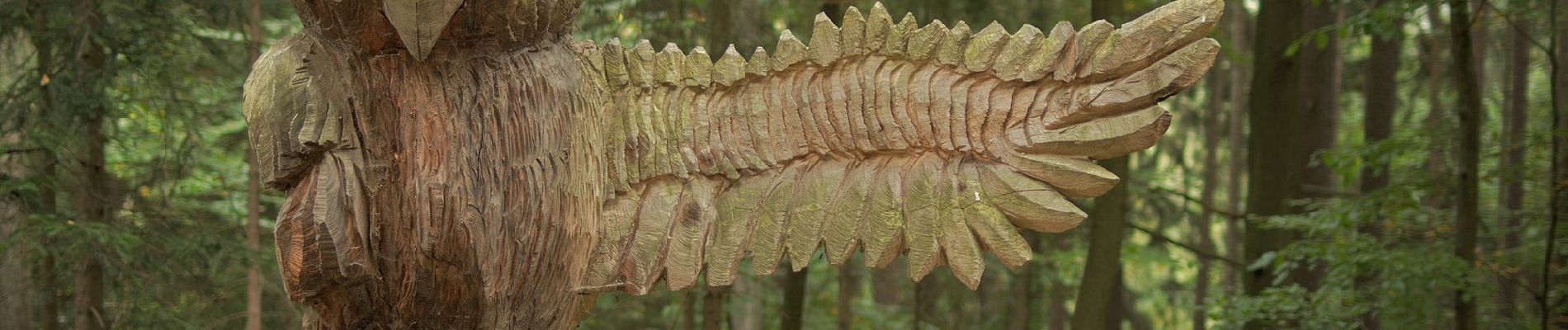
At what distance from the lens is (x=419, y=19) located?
229cm

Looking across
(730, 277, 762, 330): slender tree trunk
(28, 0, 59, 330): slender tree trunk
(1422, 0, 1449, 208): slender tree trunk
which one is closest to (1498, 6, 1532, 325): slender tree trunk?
(1422, 0, 1449, 208): slender tree trunk

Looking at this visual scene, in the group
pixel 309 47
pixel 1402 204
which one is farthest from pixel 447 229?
pixel 1402 204

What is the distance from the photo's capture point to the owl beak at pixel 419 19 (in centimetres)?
227

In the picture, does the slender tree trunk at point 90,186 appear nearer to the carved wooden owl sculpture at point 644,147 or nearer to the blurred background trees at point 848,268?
the blurred background trees at point 848,268

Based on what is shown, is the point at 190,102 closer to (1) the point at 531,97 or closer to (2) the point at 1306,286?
(1) the point at 531,97

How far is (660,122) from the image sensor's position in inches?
115

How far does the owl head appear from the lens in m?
2.29

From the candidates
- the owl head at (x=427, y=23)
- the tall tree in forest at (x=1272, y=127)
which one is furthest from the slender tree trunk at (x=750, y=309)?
the owl head at (x=427, y=23)

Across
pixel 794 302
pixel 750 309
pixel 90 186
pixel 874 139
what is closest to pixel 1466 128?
pixel 794 302

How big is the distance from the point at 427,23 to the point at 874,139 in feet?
3.35

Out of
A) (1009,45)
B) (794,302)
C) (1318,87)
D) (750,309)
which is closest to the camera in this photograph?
(1009,45)

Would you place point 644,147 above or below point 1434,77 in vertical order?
below

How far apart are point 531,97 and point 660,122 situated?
15.6 inches

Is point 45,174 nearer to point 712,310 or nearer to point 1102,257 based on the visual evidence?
point 712,310
